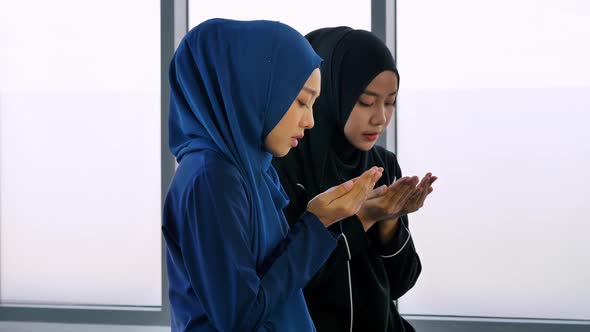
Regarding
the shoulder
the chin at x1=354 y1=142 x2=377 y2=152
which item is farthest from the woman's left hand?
the shoulder

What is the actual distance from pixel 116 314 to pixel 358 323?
1.97m

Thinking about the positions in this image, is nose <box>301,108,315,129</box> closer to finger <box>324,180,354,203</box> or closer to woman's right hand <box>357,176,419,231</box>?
finger <box>324,180,354,203</box>

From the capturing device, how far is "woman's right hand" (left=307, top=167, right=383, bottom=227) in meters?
1.27

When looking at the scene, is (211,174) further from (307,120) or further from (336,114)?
(336,114)

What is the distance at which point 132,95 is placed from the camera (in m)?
3.40

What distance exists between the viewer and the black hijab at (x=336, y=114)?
1642 millimetres

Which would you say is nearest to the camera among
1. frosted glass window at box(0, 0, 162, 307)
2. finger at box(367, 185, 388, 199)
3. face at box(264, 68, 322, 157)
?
face at box(264, 68, 322, 157)

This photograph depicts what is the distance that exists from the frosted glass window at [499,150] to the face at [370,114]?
1.52 metres

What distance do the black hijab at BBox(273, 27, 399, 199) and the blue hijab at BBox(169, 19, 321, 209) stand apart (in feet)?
1.37

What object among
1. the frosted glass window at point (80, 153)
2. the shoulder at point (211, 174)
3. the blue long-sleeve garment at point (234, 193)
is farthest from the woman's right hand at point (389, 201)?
the frosted glass window at point (80, 153)

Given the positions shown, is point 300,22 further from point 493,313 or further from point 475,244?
point 493,313

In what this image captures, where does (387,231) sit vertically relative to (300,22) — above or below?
below

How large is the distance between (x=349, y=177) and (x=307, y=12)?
1590 millimetres

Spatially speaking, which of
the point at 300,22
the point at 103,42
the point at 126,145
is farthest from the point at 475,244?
the point at 103,42
